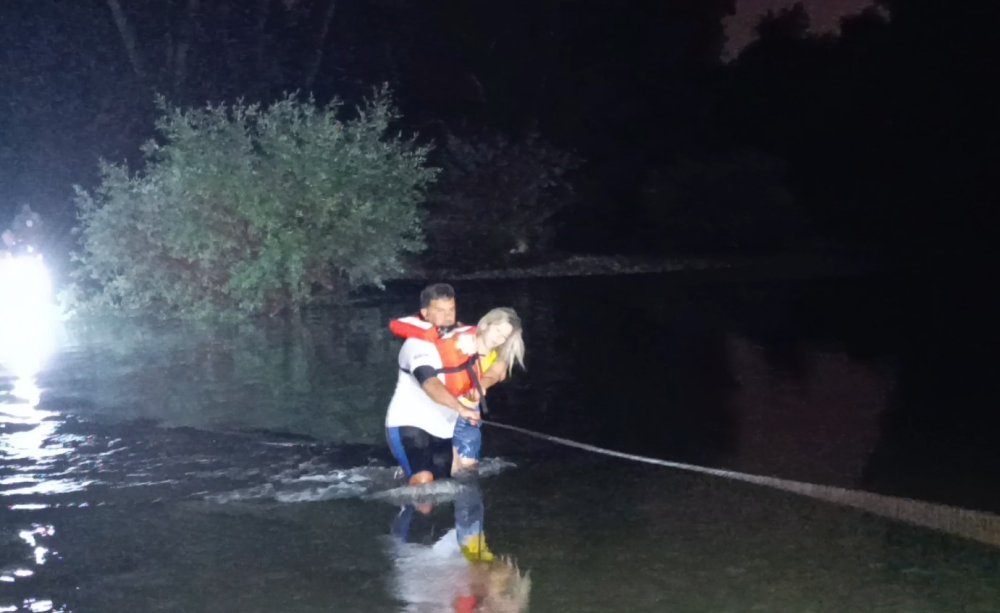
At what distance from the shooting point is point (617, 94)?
42969 millimetres

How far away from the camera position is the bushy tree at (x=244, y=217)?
861 inches

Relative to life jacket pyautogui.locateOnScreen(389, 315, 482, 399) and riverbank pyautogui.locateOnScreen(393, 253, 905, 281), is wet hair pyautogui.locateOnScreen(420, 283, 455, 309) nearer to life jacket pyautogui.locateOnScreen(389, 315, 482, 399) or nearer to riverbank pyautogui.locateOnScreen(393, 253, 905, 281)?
life jacket pyautogui.locateOnScreen(389, 315, 482, 399)

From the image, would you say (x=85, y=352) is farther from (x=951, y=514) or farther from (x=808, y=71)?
(x=808, y=71)

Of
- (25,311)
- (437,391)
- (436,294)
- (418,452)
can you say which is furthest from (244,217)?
(437,391)

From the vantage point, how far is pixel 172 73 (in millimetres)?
35781

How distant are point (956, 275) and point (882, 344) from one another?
14992mm

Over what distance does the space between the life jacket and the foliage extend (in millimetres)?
27621

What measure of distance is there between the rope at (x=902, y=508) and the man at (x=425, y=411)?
5.87 feet

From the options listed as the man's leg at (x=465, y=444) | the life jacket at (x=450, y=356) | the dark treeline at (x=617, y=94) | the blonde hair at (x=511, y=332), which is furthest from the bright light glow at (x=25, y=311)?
the blonde hair at (x=511, y=332)

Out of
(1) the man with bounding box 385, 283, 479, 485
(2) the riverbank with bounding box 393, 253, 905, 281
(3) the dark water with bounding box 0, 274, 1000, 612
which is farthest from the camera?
(2) the riverbank with bounding box 393, 253, 905, 281

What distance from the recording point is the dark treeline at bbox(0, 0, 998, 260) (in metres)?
34.9

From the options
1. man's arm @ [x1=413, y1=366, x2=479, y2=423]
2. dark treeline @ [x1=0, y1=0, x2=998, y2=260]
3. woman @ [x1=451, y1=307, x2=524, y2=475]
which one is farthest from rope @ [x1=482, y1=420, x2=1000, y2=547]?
dark treeline @ [x1=0, y1=0, x2=998, y2=260]

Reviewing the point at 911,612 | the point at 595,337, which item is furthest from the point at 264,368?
the point at 911,612

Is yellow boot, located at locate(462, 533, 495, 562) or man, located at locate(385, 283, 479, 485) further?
man, located at locate(385, 283, 479, 485)
